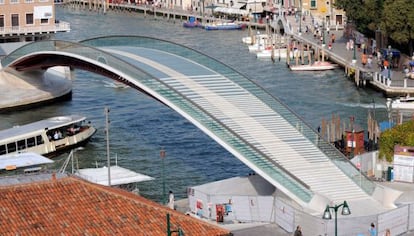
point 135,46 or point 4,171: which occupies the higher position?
point 135,46

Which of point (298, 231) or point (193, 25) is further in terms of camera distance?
point (193, 25)

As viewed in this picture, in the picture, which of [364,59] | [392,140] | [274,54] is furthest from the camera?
[274,54]

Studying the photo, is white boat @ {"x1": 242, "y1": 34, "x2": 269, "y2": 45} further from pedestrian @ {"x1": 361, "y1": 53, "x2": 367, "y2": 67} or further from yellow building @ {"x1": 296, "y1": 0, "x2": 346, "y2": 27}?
pedestrian @ {"x1": 361, "y1": 53, "x2": 367, "y2": 67}

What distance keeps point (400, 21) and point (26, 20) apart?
17.4 meters

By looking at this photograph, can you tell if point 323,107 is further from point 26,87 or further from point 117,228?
point 117,228

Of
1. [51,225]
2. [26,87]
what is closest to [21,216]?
[51,225]

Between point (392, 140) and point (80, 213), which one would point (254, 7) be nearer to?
point (392, 140)

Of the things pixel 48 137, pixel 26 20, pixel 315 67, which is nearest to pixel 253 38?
pixel 315 67

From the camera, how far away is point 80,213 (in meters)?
19.6

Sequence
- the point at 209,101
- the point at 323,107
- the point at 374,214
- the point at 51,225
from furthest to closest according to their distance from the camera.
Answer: the point at 323,107, the point at 209,101, the point at 374,214, the point at 51,225

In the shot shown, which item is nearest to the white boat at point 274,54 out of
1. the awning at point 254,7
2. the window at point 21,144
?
the awning at point 254,7

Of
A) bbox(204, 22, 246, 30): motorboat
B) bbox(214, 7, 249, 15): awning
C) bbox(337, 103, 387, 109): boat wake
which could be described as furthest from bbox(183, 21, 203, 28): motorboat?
bbox(337, 103, 387, 109): boat wake

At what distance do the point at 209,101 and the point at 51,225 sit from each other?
1261cm

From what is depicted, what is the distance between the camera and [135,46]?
38844mm
